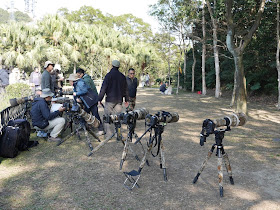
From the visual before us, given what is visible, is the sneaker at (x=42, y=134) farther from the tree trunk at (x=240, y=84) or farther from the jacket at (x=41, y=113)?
the tree trunk at (x=240, y=84)

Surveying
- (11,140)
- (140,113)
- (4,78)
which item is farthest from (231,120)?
(4,78)

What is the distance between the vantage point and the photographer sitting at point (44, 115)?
21.0ft

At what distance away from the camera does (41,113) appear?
6.50m

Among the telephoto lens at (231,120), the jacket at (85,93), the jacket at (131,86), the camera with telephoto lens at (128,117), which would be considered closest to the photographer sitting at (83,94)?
the jacket at (85,93)

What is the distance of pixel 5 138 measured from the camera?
539 cm

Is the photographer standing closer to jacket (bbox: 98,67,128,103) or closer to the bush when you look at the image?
the bush

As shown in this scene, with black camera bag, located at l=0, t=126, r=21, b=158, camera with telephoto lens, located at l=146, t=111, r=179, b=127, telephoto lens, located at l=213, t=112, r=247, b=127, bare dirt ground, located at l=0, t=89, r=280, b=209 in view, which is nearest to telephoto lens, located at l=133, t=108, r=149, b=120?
camera with telephoto lens, located at l=146, t=111, r=179, b=127

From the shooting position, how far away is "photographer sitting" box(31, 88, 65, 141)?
640 centimetres

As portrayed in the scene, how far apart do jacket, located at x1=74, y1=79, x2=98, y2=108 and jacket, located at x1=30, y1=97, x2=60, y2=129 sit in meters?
0.90

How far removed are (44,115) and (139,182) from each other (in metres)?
3.04

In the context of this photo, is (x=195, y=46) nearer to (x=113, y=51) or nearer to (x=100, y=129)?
(x=113, y=51)

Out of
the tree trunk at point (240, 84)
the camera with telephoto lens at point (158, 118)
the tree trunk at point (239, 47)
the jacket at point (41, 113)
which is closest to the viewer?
the camera with telephoto lens at point (158, 118)

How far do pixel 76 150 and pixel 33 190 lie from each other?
2.08 metres

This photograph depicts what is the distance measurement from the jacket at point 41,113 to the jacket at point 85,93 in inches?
35.5
